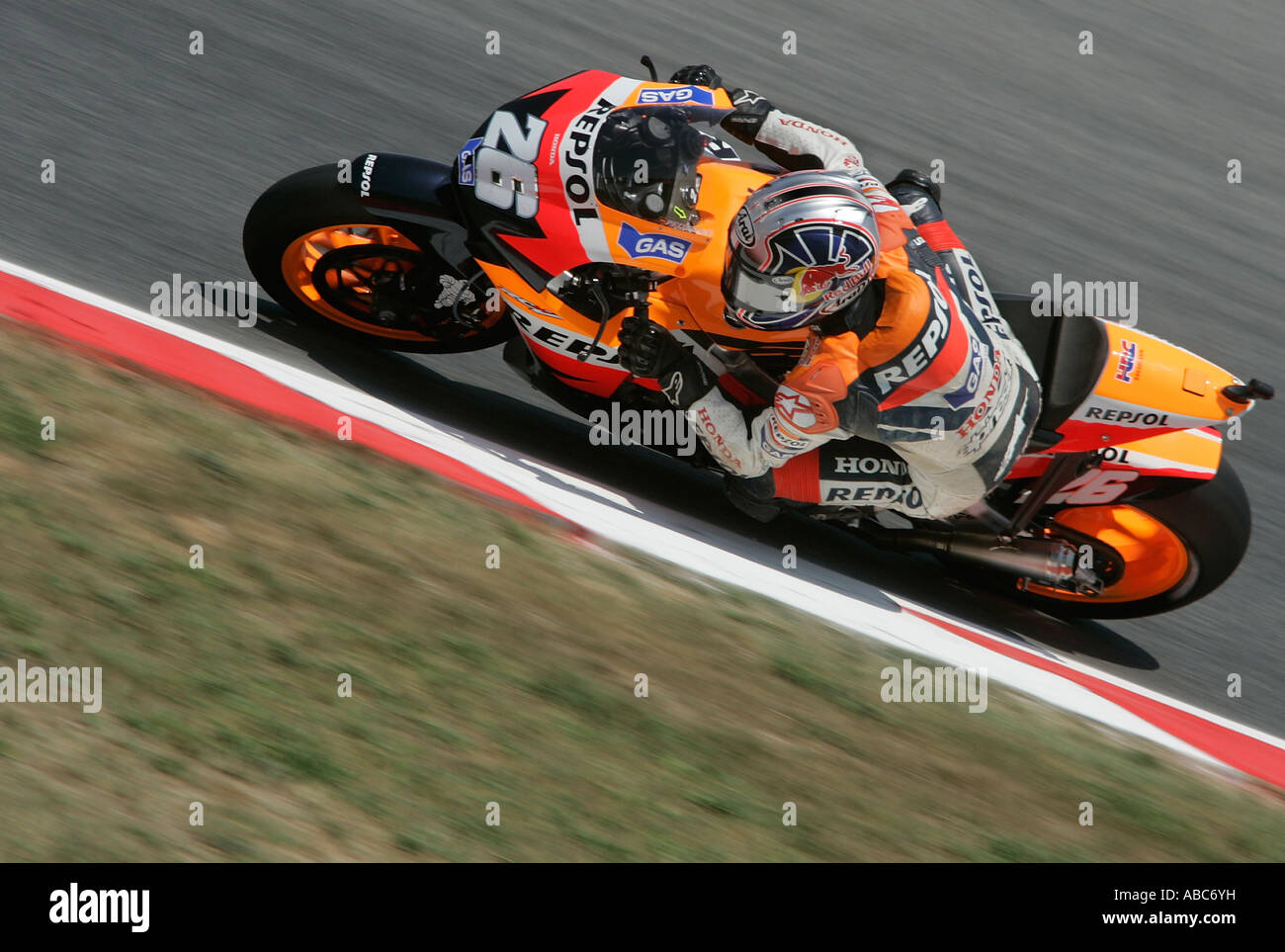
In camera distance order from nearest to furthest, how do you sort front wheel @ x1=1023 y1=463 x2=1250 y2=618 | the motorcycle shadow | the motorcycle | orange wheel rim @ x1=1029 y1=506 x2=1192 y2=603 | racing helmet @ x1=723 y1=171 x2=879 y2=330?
1. racing helmet @ x1=723 y1=171 x2=879 y2=330
2. the motorcycle
3. front wheel @ x1=1023 y1=463 x2=1250 y2=618
4. orange wheel rim @ x1=1029 y1=506 x2=1192 y2=603
5. the motorcycle shadow

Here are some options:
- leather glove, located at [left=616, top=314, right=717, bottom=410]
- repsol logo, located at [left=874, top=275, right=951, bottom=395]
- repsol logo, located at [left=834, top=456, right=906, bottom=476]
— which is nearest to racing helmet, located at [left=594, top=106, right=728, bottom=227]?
leather glove, located at [left=616, top=314, right=717, bottom=410]

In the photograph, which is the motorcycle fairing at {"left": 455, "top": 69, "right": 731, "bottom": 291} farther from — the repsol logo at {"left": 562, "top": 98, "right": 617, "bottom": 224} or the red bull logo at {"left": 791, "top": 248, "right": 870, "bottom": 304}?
the red bull logo at {"left": 791, "top": 248, "right": 870, "bottom": 304}

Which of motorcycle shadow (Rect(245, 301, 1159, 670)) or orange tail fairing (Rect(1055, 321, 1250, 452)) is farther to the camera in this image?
motorcycle shadow (Rect(245, 301, 1159, 670))

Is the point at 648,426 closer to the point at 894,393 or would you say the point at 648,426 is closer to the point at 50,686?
the point at 894,393

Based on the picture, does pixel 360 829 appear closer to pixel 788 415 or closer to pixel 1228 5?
pixel 788 415

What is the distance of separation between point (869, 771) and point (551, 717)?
1.04 metres

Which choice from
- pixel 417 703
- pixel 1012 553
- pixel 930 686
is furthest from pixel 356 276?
pixel 1012 553

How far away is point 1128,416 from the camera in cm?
467

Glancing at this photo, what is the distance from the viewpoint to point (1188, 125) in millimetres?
8102

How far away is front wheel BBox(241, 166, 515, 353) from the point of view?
4770mm

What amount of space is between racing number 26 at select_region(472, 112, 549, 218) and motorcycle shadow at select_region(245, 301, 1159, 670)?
1.11 metres

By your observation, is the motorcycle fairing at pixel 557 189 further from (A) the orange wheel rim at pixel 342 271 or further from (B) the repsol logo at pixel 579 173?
(A) the orange wheel rim at pixel 342 271
